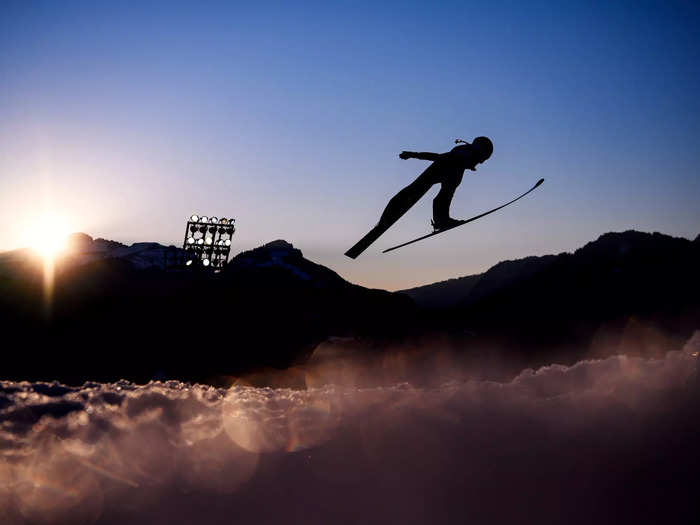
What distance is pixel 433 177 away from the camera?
31.2 ft

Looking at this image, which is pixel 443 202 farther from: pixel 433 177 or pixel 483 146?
pixel 483 146

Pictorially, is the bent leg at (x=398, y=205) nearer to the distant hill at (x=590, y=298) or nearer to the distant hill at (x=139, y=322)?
the distant hill at (x=139, y=322)

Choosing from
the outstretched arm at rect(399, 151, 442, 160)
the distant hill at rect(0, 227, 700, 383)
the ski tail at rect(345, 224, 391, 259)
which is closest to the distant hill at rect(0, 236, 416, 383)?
the distant hill at rect(0, 227, 700, 383)

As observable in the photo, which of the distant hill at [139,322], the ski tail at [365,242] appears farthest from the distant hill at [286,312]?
the ski tail at [365,242]

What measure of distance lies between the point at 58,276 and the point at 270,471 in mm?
36014

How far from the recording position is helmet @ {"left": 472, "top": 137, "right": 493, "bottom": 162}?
364 inches

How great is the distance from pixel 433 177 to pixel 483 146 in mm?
1051

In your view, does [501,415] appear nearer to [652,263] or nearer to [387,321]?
[387,321]

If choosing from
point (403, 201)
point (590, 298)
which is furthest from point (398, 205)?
point (590, 298)

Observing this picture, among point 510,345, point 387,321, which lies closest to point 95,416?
point 387,321

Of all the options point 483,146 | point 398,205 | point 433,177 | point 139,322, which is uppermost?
point 483,146

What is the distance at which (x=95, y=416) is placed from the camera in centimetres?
907

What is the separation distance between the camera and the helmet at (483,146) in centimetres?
923

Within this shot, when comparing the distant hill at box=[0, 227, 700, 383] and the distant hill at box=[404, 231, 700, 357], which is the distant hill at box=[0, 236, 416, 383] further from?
the distant hill at box=[404, 231, 700, 357]
